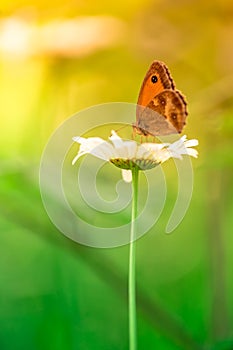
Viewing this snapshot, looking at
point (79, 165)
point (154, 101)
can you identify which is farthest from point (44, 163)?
point (154, 101)

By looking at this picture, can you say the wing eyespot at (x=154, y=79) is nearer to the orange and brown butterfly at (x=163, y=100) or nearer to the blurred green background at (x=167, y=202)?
the orange and brown butterfly at (x=163, y=100)

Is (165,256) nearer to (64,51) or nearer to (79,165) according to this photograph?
(79,165)

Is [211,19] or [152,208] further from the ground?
[211,19]

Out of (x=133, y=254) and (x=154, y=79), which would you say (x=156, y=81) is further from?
(x=133, y=254)

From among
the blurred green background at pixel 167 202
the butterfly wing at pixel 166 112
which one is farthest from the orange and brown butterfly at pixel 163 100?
the blurred green background at pixel 167 202

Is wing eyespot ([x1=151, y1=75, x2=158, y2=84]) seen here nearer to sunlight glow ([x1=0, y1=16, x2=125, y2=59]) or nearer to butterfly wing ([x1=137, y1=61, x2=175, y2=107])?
butterfly wing ([x1=137, y1=61, x2=175, y2=107])

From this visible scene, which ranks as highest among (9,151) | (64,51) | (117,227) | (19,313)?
(64,51)

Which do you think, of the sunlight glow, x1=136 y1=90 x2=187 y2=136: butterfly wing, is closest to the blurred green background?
the sunlight glow
